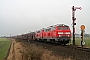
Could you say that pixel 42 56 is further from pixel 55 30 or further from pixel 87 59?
pixel 55 30

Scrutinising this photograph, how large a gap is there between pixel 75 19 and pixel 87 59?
68.3 feet

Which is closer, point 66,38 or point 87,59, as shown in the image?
point 87,59

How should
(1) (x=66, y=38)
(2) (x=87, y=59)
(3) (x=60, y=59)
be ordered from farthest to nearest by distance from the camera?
(1) (x=66, y=38), (3) (x=60, y=59), (2) (x=87, y=59)

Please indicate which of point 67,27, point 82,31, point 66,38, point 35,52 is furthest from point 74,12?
point 35,52

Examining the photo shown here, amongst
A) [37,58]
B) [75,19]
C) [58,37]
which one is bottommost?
[37,58]

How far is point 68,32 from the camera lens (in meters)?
30.0

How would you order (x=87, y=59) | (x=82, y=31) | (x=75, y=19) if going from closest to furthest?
(x=87, y=59), (x=82, y=31), (x=75, y=19)

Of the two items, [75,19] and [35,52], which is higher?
[75,19]

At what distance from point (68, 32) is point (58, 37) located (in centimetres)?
190

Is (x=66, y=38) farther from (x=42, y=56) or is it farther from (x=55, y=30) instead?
(x=42, y=56)

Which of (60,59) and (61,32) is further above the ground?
(61,32)

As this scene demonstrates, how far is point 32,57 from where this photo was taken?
59.0 feet

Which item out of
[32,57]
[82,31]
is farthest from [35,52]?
[82,31]

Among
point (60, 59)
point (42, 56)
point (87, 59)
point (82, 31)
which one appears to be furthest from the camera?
point (82, 31)
